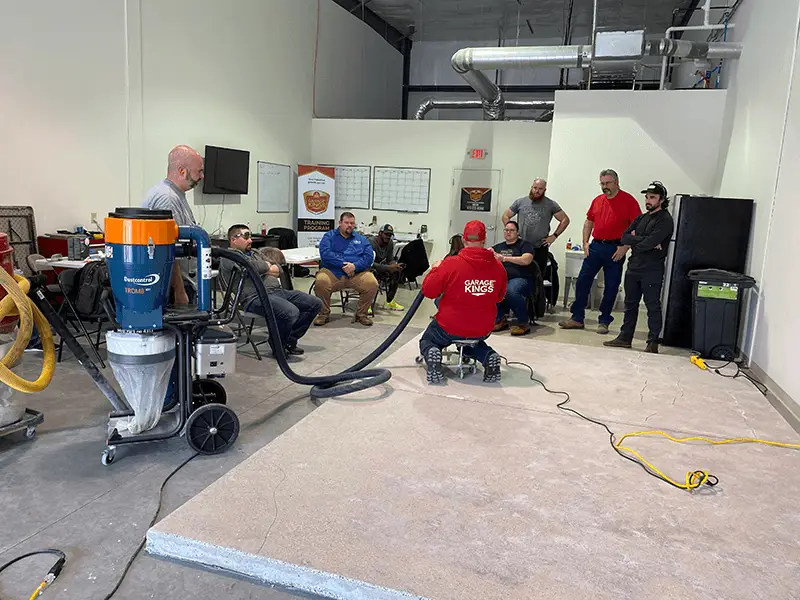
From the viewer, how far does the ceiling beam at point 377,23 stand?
11.2 meters

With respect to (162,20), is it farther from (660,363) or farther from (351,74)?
(660,363)

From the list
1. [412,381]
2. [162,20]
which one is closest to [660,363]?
[412,381]

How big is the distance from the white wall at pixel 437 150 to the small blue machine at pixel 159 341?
739 centimetres

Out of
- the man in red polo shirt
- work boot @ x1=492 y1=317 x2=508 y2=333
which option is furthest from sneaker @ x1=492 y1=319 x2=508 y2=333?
the man in red polo shirt

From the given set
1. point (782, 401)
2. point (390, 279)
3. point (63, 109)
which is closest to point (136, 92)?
point (63, 109)

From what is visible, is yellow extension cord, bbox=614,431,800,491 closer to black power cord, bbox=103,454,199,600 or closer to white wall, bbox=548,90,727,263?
black power cord, bbox=103,454,199,600

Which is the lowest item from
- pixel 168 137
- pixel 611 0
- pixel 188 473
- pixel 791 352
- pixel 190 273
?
pixel 188 473

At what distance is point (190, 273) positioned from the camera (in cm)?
346

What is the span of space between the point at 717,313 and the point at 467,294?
247 cm

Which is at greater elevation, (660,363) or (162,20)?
(162,20)

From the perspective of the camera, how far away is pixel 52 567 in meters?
2.08

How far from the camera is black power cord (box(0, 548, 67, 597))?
Answer: 1974 mm

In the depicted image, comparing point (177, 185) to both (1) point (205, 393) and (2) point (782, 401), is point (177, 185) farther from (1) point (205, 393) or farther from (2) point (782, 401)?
(2) point (782, 401)

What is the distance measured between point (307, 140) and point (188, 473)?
8235 millimetres
